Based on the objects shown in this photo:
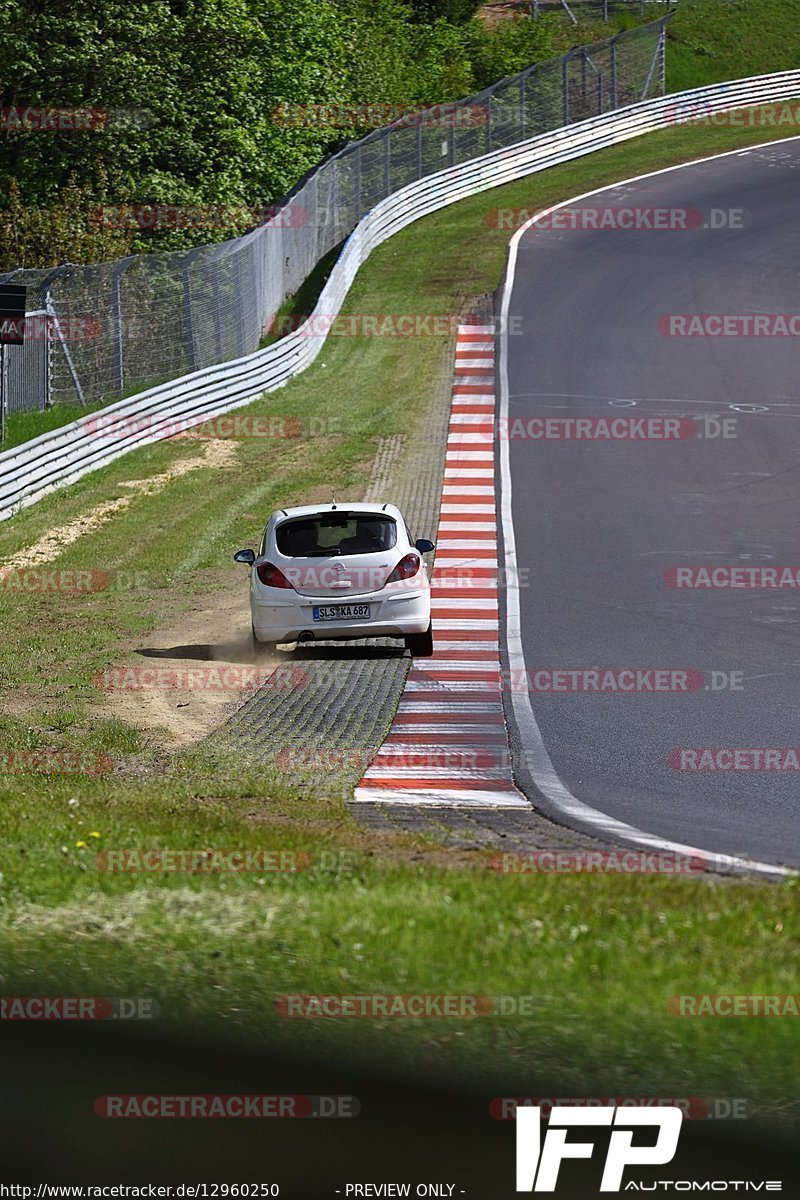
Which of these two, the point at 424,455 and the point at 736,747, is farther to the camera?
the point at 424,455

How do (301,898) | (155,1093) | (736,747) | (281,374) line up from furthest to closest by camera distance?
(281,374), (736,747), (301,898), (155,1093)

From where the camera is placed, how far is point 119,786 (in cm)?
1020

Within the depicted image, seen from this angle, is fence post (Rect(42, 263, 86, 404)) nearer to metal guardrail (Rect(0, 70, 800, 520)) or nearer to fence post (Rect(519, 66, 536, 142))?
metal guardrail (Rect(0, 70, 800, 520))

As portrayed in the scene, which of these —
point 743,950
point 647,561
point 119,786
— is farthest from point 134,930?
point 647,561

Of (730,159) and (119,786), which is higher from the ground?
(730,159)

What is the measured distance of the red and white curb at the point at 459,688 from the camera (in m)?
10.8

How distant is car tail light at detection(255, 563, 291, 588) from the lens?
50.7 ft

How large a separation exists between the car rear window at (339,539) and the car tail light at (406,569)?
0.22m

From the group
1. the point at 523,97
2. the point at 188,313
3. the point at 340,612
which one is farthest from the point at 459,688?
the point at 523,97

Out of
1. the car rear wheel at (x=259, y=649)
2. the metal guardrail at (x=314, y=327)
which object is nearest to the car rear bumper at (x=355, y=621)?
the car rear wheel at (x=259, y=649)

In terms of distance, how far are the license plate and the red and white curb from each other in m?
0.77

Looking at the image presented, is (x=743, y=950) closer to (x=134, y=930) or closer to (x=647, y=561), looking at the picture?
(x=134, y=930)

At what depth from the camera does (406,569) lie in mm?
15438

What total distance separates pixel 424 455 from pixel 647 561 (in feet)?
26.2
